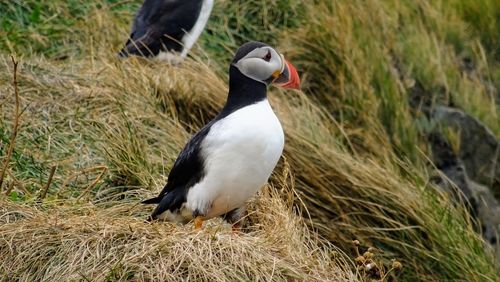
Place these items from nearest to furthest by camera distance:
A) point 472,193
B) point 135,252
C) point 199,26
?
point 135,252 → point 472,193 → point 199,26

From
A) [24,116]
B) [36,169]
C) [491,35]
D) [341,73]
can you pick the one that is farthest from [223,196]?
[491,35]

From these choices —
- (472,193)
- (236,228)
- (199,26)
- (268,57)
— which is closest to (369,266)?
(236,228)

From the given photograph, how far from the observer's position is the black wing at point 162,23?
24.6 ft

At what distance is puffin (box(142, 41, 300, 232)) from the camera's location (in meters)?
4.57

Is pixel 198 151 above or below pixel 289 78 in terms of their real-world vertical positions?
below

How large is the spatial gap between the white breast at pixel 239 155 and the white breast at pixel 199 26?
2748 millimetres

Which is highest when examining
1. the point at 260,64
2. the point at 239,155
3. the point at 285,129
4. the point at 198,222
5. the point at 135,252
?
the point at 260,64

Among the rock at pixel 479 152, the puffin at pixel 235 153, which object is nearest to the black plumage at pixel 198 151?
the puffin at pixel 235 153

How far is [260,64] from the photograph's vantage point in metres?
4.81

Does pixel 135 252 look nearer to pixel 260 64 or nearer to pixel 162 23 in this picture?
pixel 260 64

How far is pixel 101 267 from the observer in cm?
432

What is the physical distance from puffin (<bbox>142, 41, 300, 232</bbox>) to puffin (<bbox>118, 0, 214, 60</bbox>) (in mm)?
2549

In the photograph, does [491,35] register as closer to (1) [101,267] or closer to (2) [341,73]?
(2) [341,73]

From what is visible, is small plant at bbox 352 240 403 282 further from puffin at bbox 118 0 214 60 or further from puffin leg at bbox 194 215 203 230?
puffin at bbox 118 0 214 60
